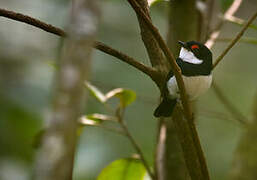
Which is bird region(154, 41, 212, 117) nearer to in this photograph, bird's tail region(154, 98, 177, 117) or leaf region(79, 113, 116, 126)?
bird's tail region(154, 98, 177, 117)

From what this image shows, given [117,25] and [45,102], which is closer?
[45,102]

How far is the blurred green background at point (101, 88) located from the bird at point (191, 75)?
86 cm

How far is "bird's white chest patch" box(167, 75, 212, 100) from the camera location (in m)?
3.51

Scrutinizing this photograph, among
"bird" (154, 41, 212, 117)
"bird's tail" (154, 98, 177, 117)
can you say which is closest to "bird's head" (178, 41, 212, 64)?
"bird" (154, 41, 212, 117)

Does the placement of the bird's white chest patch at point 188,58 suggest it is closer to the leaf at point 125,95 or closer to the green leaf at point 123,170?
the leaf at point 125,95

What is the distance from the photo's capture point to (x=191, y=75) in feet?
12.2

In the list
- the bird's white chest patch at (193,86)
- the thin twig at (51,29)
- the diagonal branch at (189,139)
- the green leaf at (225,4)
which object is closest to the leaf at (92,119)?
the bird's white chest patch at (193,86)

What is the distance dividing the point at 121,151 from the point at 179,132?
10.9 ft

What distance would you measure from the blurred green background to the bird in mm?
863

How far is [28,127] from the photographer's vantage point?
4.33 metres

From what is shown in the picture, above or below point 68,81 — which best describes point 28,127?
below

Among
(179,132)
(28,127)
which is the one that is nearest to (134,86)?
(28,127)

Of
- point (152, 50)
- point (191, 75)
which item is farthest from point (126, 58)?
point (191, 75)

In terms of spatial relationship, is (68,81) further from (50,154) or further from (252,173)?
(252,173)
